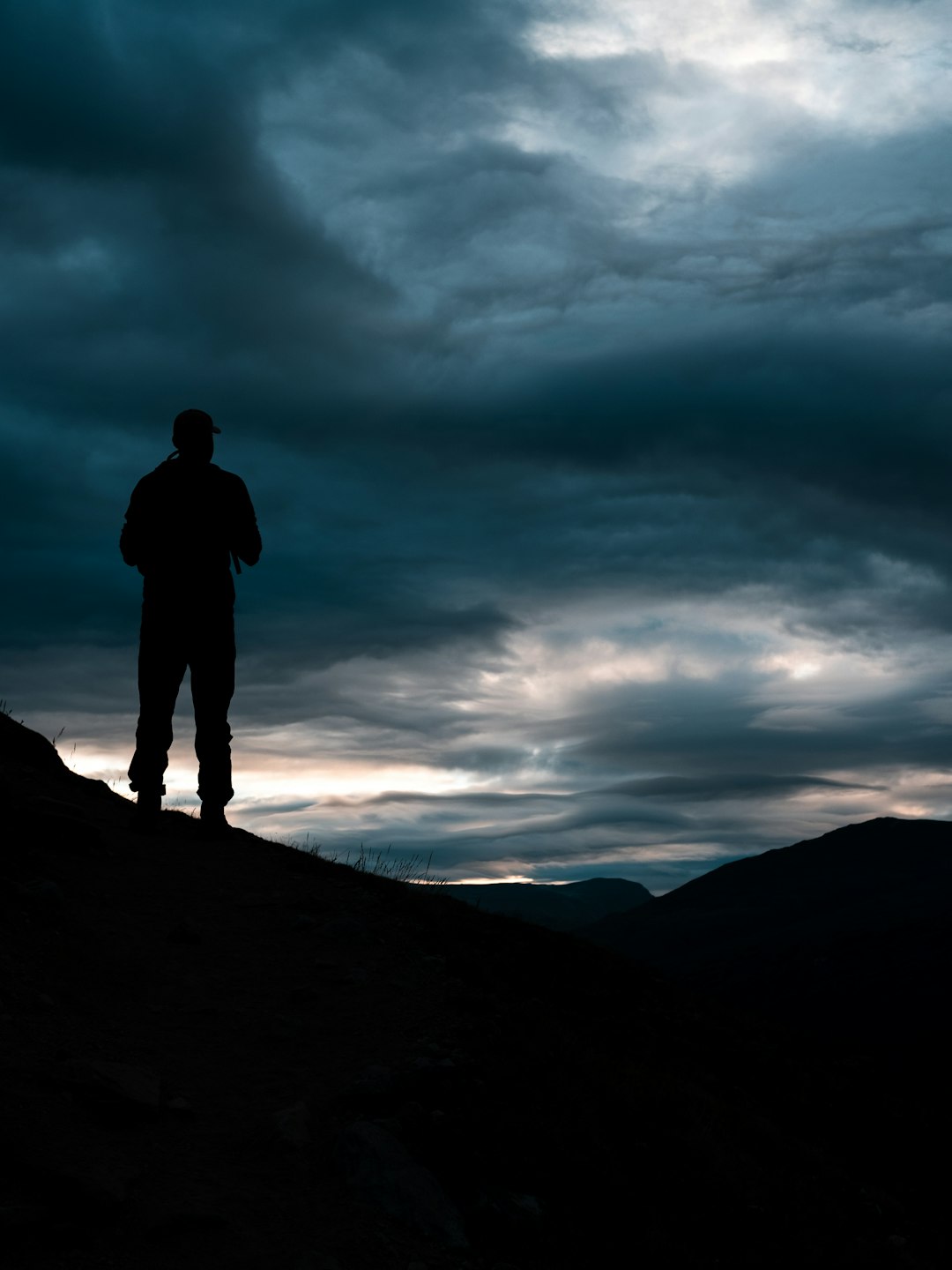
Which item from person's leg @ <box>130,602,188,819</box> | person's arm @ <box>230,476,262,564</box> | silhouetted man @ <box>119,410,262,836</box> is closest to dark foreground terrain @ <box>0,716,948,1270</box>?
person's leg @ <box>130,602,188,819</box>

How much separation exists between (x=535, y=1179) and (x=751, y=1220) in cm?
156

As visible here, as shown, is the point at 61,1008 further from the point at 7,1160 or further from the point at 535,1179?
the point at 535,1179

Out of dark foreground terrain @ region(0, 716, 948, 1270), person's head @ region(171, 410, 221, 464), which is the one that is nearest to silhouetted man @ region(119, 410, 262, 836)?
person's head @ region(171, 410, 221, 464)

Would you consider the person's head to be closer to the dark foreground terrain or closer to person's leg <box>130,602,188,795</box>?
person's leg <box>130,602,188,795</box>

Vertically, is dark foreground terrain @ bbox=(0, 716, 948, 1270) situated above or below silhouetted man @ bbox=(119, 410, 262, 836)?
below

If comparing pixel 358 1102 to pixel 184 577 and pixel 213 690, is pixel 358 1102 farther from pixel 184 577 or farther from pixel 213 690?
pixel 184 577

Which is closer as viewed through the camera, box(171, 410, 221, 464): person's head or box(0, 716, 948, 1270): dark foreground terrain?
box(0, 716, 948, 1270): dark foreground terrain

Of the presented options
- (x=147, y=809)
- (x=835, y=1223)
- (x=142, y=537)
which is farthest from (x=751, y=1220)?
(x=142, y=537)

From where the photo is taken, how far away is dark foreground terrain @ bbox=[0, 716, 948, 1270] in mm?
5613

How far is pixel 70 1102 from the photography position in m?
6.15

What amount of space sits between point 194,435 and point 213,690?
8.86ft

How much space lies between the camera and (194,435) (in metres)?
11.5

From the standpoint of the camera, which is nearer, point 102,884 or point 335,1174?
point 335,1174

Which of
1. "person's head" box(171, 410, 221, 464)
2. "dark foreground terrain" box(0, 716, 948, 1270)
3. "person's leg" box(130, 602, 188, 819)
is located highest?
"person's head" box(171, 410, 221, 464)
